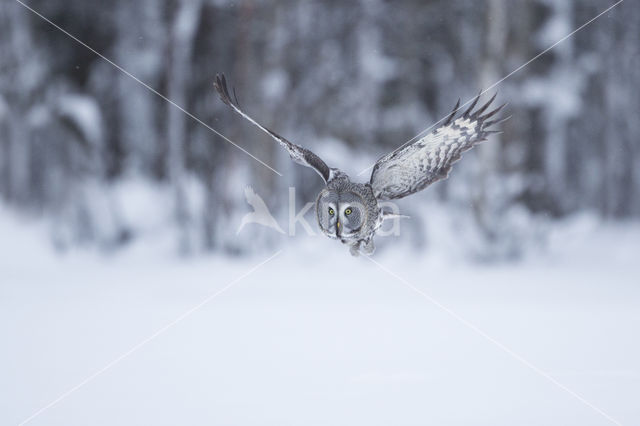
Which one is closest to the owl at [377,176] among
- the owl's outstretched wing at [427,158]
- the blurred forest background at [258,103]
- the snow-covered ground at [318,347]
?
the owl's outstretched wing at [427,158]

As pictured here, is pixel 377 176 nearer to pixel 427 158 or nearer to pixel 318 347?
pixel 427 158

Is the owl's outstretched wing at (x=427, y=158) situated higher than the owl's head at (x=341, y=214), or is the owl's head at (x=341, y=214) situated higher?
the owl's outstretched wing at (x=427, y=158)

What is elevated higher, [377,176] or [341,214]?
[377,176]

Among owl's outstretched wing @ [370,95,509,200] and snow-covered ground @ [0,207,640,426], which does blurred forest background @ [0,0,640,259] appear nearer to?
snow-covered ground @ [0,207,640,426]

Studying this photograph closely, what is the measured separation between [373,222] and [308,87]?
30.8ft

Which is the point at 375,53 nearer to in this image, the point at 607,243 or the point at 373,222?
the point at 607,243

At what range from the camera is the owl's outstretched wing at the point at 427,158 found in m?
2.60

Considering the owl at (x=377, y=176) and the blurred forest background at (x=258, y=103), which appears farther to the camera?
the blurred forest background at (x=258, y=103)

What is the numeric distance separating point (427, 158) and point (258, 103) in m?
7.27

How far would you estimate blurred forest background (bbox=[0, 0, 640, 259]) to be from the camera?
9.47 m

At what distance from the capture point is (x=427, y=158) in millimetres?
2936

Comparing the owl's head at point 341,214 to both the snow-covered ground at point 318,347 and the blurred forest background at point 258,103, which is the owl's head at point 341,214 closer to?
the snow-covered ground at point 318,347

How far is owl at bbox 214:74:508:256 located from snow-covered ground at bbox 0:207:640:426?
1.01 meters

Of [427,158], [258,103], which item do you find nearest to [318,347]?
[427,158]
